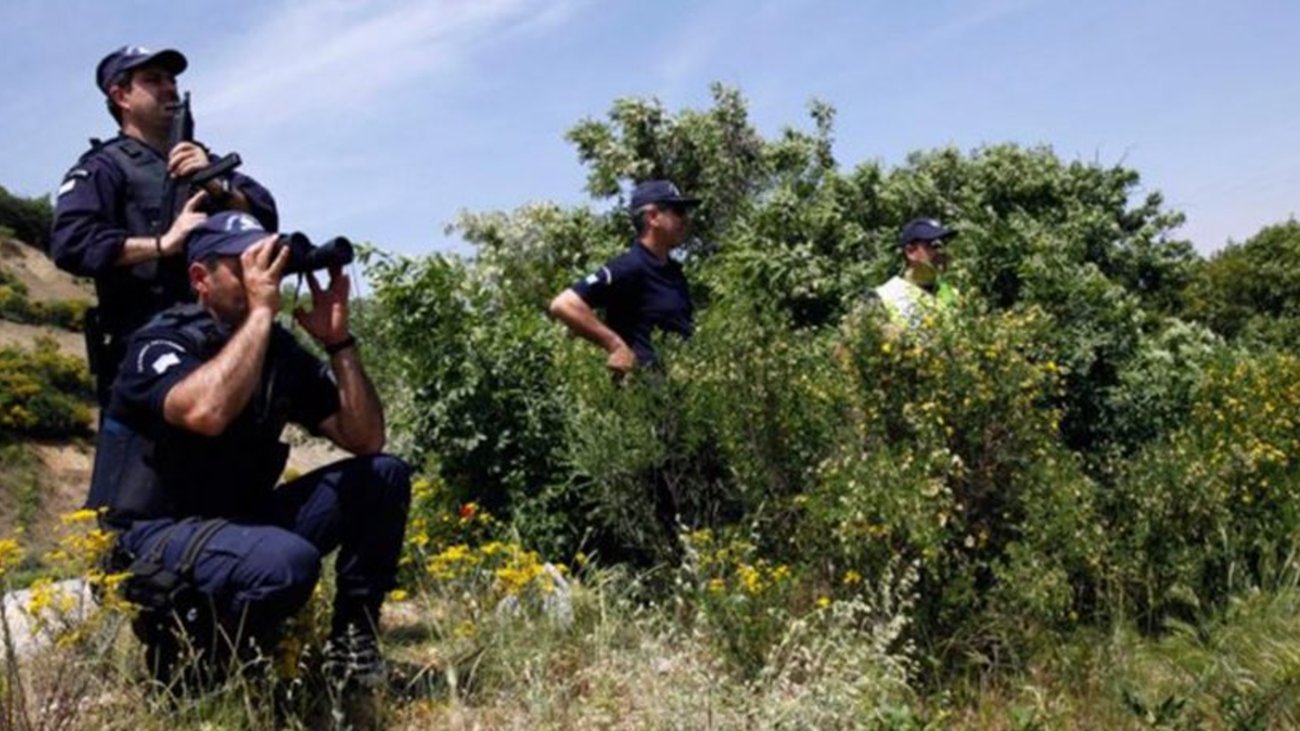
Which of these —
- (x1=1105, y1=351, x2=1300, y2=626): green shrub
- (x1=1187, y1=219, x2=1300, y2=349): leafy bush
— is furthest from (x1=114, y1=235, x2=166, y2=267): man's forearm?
(x1=1187, y1=219, x2=1300, y2=349): leafy bush

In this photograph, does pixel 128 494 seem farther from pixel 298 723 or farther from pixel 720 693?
pixel 720 693

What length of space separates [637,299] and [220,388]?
2.27 metres

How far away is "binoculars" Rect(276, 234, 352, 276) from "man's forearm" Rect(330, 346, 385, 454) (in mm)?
251

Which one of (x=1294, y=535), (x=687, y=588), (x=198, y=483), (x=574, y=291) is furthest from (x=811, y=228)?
(x=198, y=483)

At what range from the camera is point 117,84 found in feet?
12.7

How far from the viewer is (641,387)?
4.40 meters

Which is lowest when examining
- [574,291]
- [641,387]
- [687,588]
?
[687,588]

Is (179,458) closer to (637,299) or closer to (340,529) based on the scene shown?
(340,529)

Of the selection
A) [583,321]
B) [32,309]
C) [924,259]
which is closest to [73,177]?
[583,321]

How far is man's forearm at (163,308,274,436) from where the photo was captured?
2.93 meters

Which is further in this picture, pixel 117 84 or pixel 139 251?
pixel 117 84

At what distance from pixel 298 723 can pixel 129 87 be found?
7.04 ft

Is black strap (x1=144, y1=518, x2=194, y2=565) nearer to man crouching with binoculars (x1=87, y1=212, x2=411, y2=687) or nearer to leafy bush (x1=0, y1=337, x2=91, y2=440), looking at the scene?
man crouching with binoculars (x1=87, y1=212, x2=411, y2=687)

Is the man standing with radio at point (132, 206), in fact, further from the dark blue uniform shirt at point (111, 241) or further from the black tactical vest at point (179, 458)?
the black tactical vest at point (179, 458)
